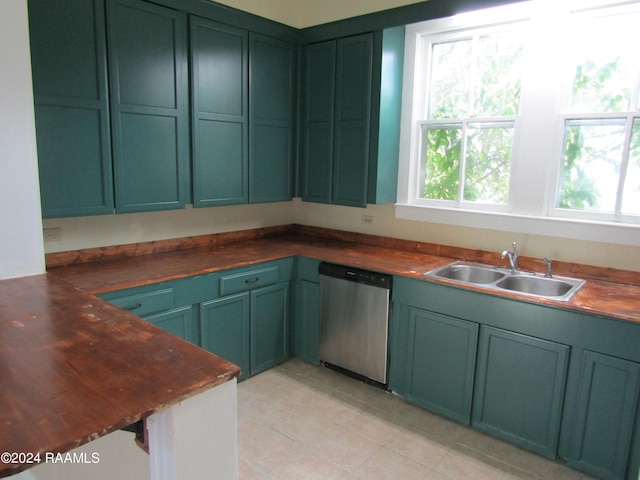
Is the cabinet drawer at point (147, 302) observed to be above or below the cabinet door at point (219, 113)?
below

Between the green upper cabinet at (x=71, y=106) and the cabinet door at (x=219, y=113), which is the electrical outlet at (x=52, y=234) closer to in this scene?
the green upper cabinet at (x=71, y=106)

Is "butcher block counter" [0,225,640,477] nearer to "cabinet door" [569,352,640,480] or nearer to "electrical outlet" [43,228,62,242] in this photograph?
"electrical outlet" [43,228,62,242]

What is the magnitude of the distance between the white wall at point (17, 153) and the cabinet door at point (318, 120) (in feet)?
6.44

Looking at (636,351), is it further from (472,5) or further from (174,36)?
(174,36)

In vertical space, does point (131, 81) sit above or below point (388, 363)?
above

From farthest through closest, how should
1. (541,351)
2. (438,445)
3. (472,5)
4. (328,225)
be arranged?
(328,225) → (472,5) → (438,445) → (541,351)

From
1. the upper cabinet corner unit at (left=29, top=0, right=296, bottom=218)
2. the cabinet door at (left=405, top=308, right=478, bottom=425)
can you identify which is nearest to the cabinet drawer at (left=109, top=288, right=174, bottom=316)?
the upper cabinet corner unit at (left=29, top=0, right=296, bottom=218)

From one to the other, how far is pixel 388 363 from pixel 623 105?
2076 mm

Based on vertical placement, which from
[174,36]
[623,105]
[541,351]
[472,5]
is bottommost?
[541,351]

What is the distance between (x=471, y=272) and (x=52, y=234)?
2639 millimetres

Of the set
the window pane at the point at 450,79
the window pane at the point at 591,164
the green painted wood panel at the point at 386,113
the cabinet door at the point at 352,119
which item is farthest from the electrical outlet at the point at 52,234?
the window pane at the point at 591,164

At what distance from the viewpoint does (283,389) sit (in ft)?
10.1

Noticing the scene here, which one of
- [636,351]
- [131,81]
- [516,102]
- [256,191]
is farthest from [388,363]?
[131,81]

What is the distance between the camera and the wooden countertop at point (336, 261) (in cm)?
232
